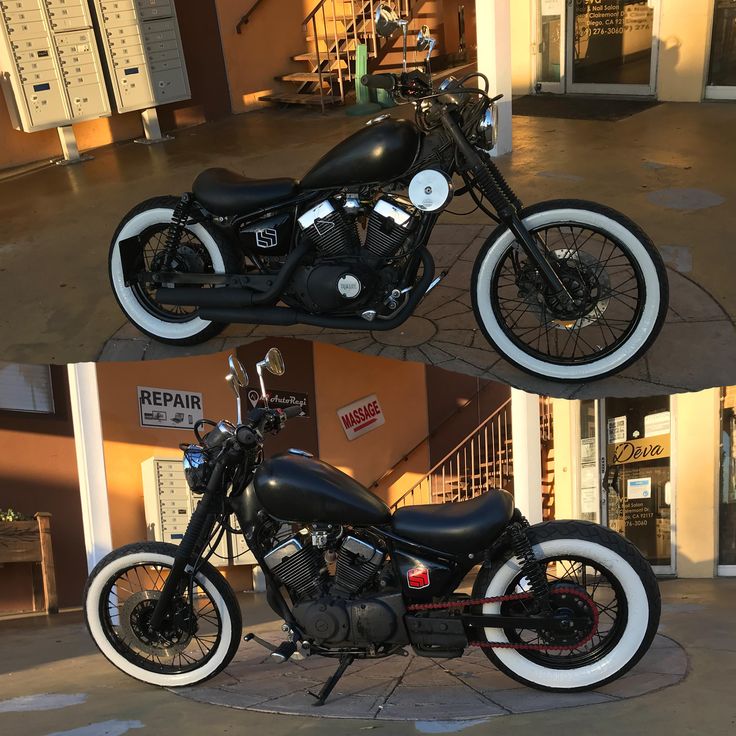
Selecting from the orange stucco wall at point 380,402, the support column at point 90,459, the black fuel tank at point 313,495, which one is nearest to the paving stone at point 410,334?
the black fuel tank at point 313,495

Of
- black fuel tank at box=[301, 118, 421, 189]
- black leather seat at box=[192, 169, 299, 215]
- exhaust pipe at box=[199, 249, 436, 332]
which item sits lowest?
exhaust pipe at box=[199, 249, 436, 332]

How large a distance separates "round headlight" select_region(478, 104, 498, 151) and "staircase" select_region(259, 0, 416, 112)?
176 inches

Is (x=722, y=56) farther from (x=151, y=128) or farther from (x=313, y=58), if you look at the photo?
(x=151, y=128)

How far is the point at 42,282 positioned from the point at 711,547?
4707mm

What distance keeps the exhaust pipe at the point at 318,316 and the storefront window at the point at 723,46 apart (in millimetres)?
4371

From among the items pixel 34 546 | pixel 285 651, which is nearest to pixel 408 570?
pixel 285 651

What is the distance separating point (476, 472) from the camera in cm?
812

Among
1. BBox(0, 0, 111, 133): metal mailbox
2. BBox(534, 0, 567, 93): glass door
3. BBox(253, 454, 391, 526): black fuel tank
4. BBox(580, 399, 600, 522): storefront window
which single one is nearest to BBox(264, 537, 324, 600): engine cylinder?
BBox(253, 454, 391, 526): black fuel tank

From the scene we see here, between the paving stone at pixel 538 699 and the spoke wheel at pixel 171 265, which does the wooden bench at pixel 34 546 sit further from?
the paving stone at pixel 538 699

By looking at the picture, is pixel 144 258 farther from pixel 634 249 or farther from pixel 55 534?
pixel 55 534

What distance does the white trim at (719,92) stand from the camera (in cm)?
734

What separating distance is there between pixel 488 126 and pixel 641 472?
4143 mm

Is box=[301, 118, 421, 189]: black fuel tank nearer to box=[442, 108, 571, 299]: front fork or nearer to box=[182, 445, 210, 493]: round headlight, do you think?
box=[442, 108, 571, 299]: front fork

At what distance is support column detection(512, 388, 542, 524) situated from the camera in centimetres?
509
